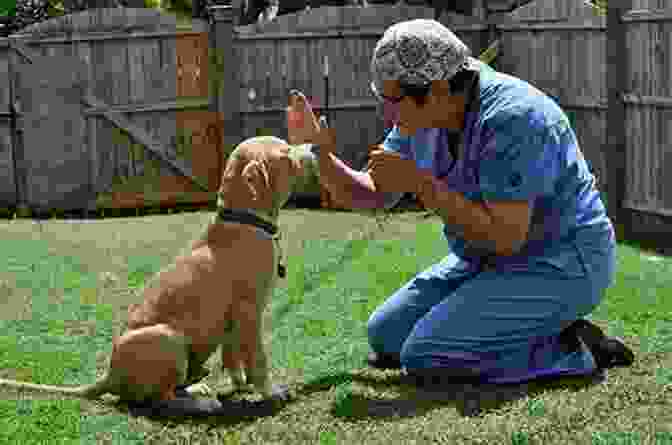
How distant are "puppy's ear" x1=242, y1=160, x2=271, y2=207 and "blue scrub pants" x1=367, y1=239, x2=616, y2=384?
104cm

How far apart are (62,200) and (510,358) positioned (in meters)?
8.29

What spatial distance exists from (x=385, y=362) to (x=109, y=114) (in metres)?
7.50

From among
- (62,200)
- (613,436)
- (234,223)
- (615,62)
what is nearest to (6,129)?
(62,200)

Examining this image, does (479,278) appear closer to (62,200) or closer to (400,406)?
(400,406)

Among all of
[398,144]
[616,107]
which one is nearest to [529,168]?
[398,144]

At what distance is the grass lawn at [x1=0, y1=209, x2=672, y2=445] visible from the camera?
4723 millimetres

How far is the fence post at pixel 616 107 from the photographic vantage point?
10617 mm

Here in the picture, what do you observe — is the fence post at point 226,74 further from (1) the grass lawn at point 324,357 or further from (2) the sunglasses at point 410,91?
(2) the sunglasses at point 410,91

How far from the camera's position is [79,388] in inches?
203

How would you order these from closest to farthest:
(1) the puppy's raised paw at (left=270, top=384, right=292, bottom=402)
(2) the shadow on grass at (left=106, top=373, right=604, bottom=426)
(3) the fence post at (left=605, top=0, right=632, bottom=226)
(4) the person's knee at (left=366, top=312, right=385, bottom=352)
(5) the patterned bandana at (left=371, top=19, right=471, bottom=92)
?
(5) the patterned bandana at (left=371, top=19, right=471, bottom=92)
(2) the shadow on grass at (left=106, top=373, right=604, bottom=426)
(1) the puppy's raised paw at (left=270, top=384, right=292, bottom=402)
(4) the person's knee at (left=366, top=312, right=385, bottom=352)
(3) the fence post at (left=605, top=0, right=632, bottom=226)

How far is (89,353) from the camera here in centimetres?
632

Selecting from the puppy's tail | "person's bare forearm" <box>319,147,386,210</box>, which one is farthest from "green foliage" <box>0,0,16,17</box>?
the puppy's tail

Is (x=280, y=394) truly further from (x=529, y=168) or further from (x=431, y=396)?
(x=529, y=168)

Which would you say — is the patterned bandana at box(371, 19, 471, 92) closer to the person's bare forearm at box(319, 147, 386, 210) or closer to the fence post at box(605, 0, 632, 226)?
the person's bare forearm at box(319, 147, 386, 210)
